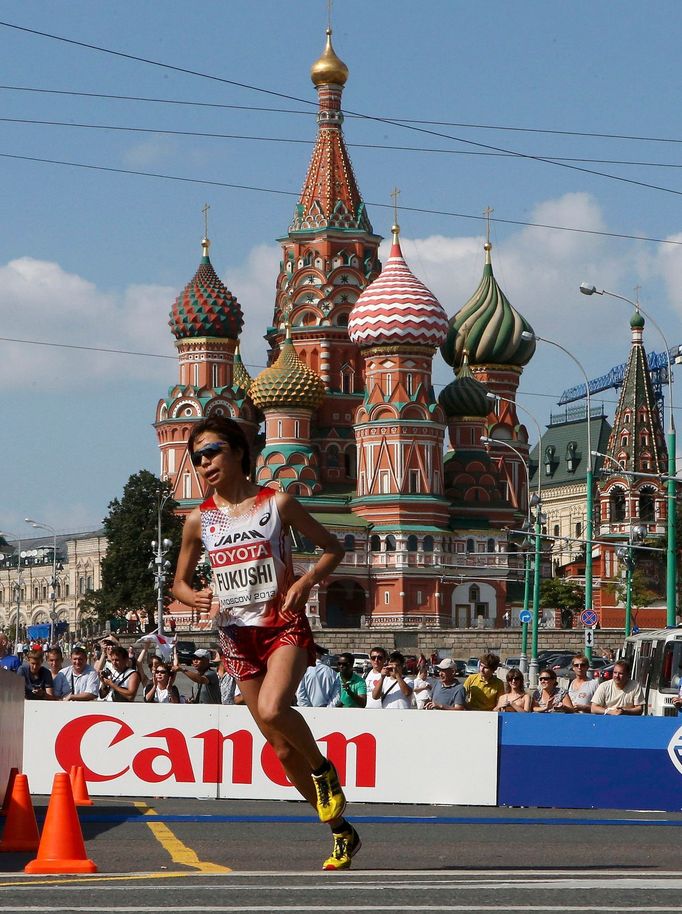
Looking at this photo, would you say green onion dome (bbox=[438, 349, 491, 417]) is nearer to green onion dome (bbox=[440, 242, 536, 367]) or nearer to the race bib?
green onion dome (bbox=[440, 242, 536, 367])

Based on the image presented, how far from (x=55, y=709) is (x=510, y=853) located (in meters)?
5.96

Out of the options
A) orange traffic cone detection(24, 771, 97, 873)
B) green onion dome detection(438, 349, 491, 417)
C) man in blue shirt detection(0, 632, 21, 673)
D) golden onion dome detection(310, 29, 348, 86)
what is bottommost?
orange traffic cone detection(24, 771, 97, 873)

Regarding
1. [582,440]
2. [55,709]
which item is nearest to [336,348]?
[582,440]

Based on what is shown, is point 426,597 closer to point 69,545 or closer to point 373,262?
point 373,262

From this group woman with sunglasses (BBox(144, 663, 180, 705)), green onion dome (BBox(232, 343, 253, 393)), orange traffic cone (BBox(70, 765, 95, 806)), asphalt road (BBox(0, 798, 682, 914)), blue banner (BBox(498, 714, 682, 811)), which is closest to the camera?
asphalt road (BBox(0, 798, 682, 914))

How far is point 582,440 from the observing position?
547 ft

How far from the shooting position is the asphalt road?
247 inches

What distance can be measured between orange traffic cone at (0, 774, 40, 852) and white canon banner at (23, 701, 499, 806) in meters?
4.83

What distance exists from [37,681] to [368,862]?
871 centimetres

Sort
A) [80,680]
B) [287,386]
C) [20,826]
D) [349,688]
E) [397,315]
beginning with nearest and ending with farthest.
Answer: [20,826]
[80,680]
[349,688]
[397,315]
[287,386]

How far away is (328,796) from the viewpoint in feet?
25.6

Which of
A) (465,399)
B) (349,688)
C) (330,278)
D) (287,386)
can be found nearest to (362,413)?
(287,386)

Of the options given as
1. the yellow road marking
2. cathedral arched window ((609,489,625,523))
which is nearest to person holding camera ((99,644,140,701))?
the yellow road marking

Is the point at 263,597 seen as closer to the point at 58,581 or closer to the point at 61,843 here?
the point at 61,843
